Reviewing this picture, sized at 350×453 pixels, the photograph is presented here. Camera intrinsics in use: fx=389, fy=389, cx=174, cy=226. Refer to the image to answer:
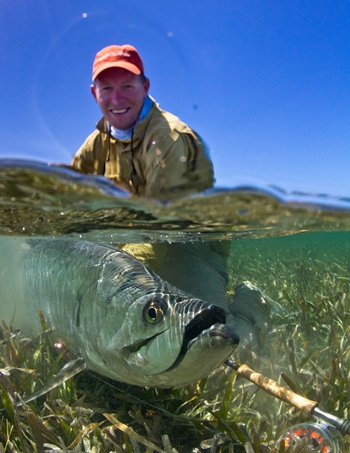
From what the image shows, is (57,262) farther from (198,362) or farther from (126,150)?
(198,362)

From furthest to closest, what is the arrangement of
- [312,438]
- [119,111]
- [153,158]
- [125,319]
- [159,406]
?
1. [119,111]
2. [153,158]
3. [159,406]
4. [125,319]
5. [312,438]

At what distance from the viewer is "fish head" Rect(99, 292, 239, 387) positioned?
2615 mm

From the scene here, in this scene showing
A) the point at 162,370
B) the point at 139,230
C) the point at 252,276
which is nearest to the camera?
the point at 162,370

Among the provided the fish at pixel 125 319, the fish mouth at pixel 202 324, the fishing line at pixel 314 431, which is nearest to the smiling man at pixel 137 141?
the fish at pixel 125 319

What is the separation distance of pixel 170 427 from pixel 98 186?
8.11 feet

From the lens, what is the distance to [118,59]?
14.4 feet

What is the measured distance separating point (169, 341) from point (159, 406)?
938 mm

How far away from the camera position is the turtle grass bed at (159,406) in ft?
9.29

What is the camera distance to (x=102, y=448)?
9.29ft

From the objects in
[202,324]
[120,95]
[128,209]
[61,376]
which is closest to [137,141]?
[120,95]

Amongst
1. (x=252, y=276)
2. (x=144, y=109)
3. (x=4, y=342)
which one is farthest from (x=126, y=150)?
(x=252, y=276)

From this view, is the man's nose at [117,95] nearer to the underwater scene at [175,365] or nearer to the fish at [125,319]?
the underwater scene at [175,365]

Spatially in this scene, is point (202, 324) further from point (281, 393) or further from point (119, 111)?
point (119, 111)

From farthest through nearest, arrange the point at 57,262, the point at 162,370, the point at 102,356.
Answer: the point at 57,262 < the point at 102,356 < the point at 162,370
